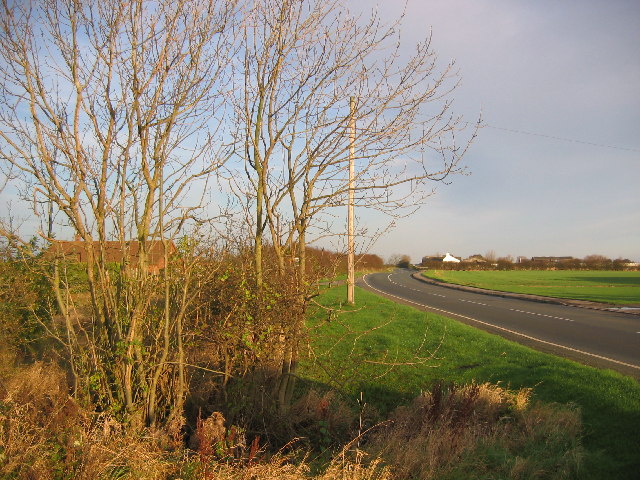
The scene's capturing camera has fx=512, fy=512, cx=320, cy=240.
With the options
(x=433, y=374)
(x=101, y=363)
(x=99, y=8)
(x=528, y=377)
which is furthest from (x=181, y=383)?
(x=528, y=377)

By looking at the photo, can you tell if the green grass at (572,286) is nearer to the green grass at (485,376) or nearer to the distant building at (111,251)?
the green grass at (485,376)

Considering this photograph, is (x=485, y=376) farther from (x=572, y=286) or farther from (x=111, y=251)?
(x=572, y=286)

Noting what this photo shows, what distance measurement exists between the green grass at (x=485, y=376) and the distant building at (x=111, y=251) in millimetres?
1951

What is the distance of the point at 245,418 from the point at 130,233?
2.34 metres

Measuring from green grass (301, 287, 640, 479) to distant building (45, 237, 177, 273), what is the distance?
1951 millimetres

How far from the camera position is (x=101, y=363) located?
491cm

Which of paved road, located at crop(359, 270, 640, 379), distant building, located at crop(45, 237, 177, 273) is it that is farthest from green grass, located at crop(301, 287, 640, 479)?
distant building, located at crop(45, 237, 177, 273)

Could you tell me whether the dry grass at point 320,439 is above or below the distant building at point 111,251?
below

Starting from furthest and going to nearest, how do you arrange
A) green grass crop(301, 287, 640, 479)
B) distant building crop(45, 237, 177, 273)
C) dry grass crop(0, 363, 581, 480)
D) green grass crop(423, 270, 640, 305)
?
green grass crop(423, 270, 640, 305) < green grass crop(301, 287, 640, 479) < distant building crop(45, 237, 177, 273) < dry grass crop(0, 363, 581, 480)

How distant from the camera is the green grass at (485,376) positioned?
17.7 ft

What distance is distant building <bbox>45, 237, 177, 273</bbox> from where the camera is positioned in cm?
497

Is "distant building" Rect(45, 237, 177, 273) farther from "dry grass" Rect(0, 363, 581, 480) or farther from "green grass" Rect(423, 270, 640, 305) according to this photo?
"green grass" Rect(423, 270, 640, 305)

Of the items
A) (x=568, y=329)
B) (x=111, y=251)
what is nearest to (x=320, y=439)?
(x=111, y=251)

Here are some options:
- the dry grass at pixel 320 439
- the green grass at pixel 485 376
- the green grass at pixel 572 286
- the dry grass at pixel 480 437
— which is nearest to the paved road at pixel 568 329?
the green grass at pixel 485 376
